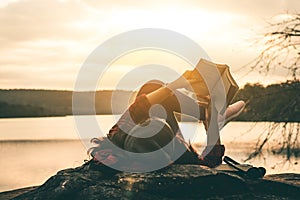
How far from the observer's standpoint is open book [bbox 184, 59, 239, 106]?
621 cm

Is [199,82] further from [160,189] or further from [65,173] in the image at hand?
[65,173]

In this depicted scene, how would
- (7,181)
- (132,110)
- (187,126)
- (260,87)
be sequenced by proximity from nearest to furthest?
1. (132,110)
2. (187,126)
3. (260,87)
4. (7,181)

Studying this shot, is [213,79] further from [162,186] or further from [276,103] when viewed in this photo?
[276,103]

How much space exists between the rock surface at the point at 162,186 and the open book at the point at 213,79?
969mm

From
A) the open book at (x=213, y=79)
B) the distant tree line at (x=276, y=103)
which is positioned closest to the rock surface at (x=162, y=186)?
the open book at (x=213, y=79)

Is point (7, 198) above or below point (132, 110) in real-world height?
below

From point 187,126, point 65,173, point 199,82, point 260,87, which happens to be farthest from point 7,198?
point 260,87

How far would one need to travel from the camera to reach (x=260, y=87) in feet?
31.9

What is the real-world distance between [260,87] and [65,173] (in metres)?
4.84

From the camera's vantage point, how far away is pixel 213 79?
627cm

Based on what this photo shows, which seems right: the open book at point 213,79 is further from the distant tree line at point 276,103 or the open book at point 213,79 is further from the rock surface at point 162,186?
the distant tree line at point 276,103

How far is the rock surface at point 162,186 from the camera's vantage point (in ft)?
18.7

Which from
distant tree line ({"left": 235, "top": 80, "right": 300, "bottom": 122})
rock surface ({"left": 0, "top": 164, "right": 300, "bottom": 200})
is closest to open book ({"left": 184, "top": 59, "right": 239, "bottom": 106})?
rock surface ({"left": 0, "top": 164, "right": 300, "bottom": 200})

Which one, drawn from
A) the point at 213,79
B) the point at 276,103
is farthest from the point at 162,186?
the point at 276,103
